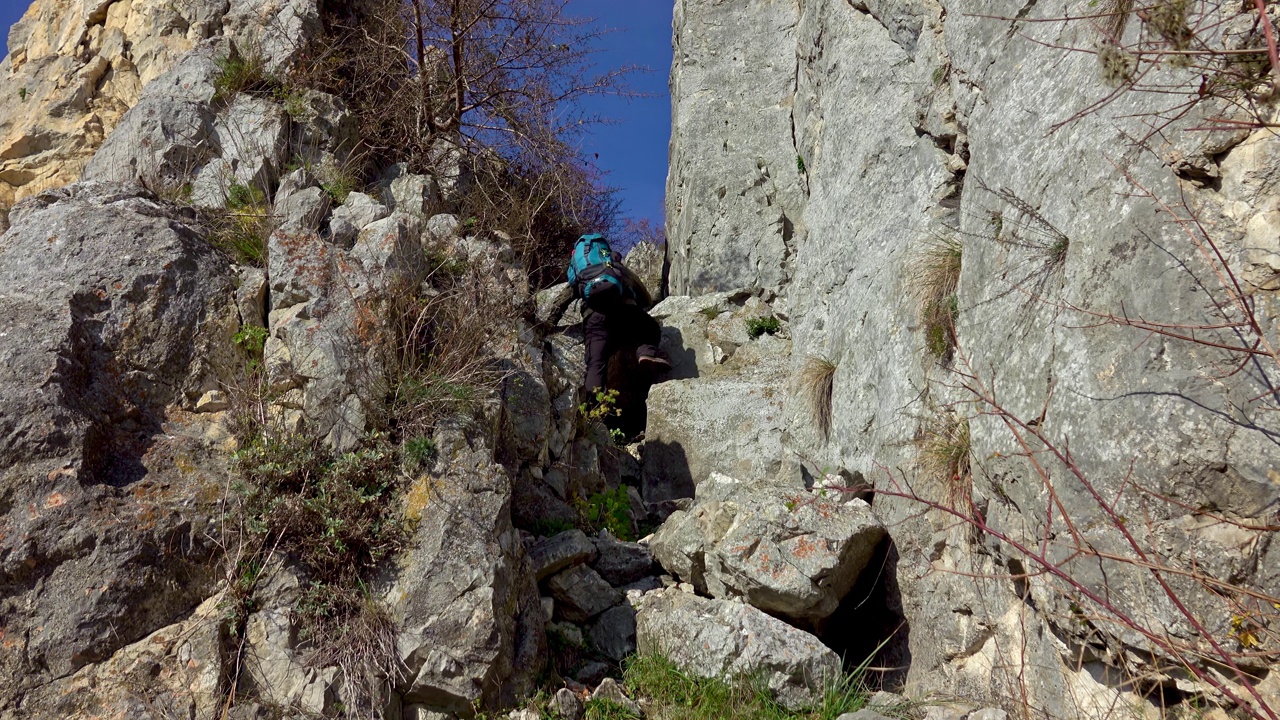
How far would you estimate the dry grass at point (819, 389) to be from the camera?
6.40 meters

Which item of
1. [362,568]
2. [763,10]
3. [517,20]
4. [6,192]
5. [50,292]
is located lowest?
[362,568]

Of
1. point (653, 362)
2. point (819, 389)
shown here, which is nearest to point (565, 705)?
point (819, 389)

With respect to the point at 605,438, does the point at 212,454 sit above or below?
below

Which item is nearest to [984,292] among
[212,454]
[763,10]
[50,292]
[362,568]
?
[362,568]

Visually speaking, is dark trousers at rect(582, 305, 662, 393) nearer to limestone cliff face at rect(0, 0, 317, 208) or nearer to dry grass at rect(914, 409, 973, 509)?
dry grass at rect(914, 409, 973, 509)

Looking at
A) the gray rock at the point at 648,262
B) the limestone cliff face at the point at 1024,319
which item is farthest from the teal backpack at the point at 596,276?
the gray rock at the point at 648,262

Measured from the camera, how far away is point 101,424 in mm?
4699

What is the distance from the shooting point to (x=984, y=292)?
15.1 ft

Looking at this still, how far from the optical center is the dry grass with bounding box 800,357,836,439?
6402mm

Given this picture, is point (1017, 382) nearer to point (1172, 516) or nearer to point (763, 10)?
point (1172, 516)

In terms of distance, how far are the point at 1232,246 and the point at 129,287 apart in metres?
6.17

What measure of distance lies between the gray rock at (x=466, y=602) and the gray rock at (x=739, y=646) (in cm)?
77

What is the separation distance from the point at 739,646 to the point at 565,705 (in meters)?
1.05

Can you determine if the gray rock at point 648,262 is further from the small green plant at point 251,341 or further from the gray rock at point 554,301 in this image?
the small green plant at point 251,341
